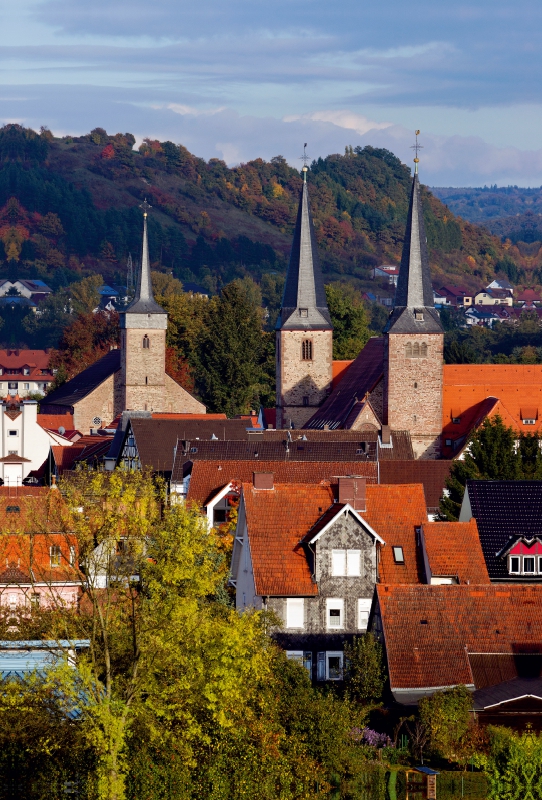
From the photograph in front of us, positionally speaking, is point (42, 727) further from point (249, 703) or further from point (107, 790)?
point (249, 703)

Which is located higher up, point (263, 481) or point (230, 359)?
point (263, 481)

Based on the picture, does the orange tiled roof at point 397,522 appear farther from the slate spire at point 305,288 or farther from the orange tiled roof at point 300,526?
the slate spire at point 305,288

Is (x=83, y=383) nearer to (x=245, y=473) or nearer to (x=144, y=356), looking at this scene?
(x=144, y=356)

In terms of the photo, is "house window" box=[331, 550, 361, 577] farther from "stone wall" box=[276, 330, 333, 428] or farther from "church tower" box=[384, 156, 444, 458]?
"stone wall" box=[276, 330, 333, 428]

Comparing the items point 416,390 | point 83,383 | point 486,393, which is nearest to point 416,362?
point 416,390

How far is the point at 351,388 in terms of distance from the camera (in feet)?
249

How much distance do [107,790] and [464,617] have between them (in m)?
9.83

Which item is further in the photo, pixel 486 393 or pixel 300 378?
pixel 300 378

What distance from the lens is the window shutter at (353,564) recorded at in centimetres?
3612

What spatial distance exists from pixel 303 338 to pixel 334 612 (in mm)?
45314

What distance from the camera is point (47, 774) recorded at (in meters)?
25.3

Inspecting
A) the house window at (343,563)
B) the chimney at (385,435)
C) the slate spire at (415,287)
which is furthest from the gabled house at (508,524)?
the slate spire at (415,287)

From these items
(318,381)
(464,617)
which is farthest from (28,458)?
(464,617)

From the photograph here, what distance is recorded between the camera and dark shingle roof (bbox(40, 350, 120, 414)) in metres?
93.2
